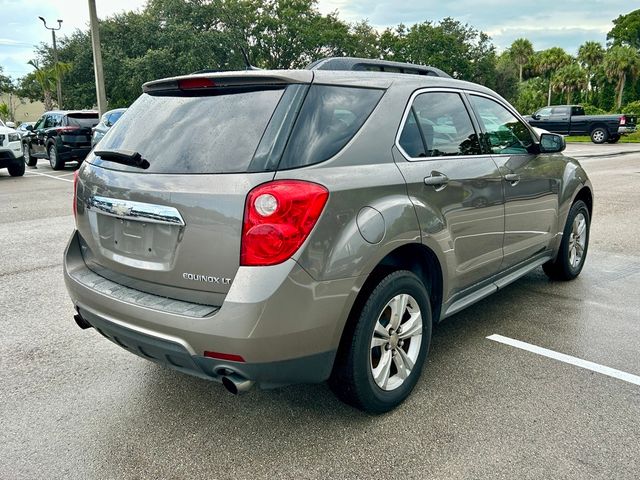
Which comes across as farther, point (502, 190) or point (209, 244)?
point (502, 190)

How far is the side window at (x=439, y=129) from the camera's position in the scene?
3.05 m

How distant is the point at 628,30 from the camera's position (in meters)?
83.4

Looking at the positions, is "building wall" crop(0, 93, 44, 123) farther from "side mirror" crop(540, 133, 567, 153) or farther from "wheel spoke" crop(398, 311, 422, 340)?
"wheel spoke" crop(398, 311, 422, 340)

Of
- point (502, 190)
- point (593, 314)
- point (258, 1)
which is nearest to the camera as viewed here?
point (502, 190)

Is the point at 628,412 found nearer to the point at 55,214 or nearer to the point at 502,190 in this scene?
the point at 502,190

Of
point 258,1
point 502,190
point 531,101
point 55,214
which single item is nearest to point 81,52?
point 258,1

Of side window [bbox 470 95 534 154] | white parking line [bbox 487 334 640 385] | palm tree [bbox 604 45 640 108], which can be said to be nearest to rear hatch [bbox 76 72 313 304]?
side window [bbox 470 95 534 154]

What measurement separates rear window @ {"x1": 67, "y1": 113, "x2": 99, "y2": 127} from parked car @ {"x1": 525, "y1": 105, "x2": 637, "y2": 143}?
2029 cm

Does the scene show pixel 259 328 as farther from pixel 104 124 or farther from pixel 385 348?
pixel 104 124

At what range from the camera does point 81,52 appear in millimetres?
40219

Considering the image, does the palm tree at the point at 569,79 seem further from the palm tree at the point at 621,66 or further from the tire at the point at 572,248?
the tire at the point at 572,248

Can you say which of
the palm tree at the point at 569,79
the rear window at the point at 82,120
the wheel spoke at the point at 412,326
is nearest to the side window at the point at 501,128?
the wheel spoke at the point at 412,326

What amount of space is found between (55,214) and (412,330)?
7684mm

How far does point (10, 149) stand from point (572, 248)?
13.9m
